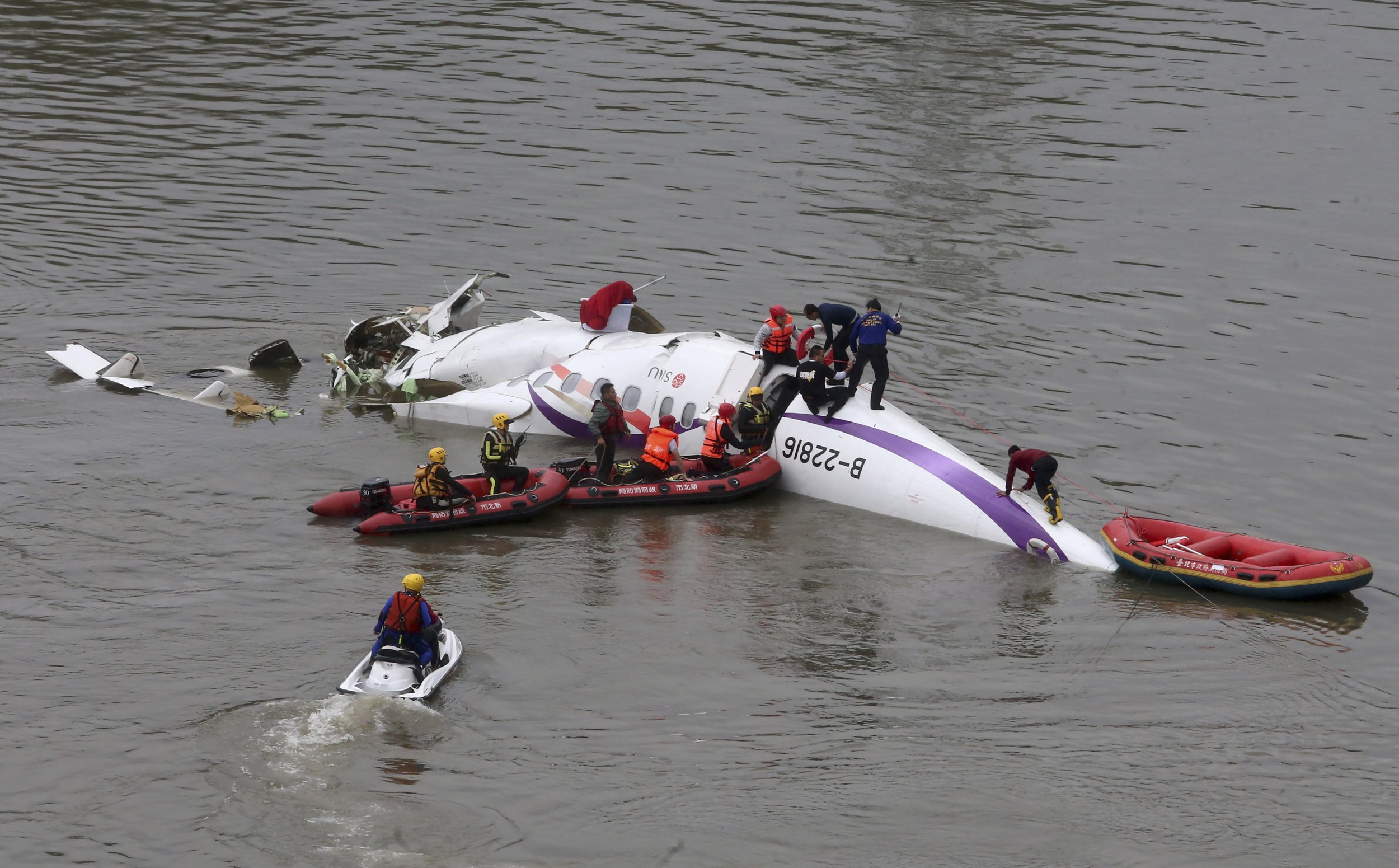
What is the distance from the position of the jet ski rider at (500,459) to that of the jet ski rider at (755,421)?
370 centimetres

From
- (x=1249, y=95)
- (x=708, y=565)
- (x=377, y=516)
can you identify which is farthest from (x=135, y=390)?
(x=1249, y=95)

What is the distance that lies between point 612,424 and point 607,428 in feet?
0.38

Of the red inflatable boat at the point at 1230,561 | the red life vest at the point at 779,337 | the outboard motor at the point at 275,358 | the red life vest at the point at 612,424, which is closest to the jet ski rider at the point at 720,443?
the red life vest at the point at 779,337

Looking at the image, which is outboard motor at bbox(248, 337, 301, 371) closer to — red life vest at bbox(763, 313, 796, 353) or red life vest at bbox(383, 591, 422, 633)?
red life vest at bbox(763, 313, 796, 353)

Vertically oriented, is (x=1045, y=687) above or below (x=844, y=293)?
below

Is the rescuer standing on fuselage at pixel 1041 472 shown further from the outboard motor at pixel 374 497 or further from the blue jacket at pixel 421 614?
the outboard motor at pixel 374 497

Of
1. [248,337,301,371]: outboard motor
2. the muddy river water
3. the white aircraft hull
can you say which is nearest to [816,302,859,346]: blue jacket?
the white aircraft hull

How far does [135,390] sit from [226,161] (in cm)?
1445

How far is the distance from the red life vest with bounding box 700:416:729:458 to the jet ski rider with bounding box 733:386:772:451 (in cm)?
30

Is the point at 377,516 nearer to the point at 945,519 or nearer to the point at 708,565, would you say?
the point at 708,565

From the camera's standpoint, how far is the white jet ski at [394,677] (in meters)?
16.5

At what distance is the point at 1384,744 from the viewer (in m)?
16.4

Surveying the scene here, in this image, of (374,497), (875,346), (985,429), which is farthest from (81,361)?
(985,429)

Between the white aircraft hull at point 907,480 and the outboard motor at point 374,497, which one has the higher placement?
the white aircraft hull at point 907,480
